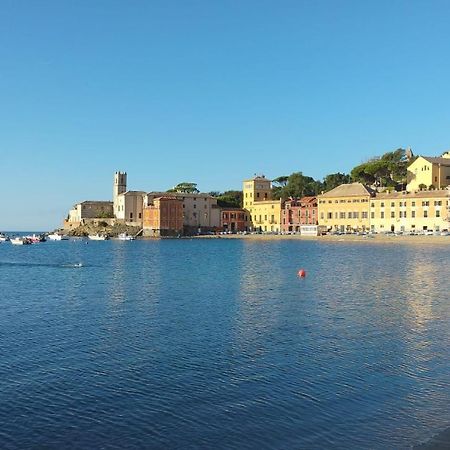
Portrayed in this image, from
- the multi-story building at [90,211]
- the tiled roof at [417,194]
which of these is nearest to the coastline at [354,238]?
the tiled roof at [417,194]

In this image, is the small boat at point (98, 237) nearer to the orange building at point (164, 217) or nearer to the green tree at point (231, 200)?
the orange building at point (164, 217)

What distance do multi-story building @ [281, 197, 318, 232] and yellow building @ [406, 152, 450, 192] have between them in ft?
73.3

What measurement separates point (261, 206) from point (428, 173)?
4329cm

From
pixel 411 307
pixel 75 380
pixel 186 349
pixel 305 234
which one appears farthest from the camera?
pixel 305 234

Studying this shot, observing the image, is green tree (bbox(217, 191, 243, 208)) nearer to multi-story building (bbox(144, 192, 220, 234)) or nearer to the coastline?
multi-story building (bbox(144, 192, 220, 234))

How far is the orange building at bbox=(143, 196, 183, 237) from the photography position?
137750 millimetres

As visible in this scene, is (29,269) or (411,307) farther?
(29,269)

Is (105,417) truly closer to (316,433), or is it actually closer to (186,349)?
(316,433)

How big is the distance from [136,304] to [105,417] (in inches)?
623

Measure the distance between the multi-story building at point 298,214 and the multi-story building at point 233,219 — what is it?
48.1 ft

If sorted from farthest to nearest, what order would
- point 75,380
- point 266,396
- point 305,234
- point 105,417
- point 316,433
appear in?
1. point 305,234
2. point 75,380
3. point 266,396
4. point 105,417
5. point 316,433

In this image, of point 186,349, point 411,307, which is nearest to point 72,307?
point 186,349

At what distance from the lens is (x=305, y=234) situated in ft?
429

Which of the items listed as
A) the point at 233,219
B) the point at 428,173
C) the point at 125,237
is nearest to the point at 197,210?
the point at 233,219
